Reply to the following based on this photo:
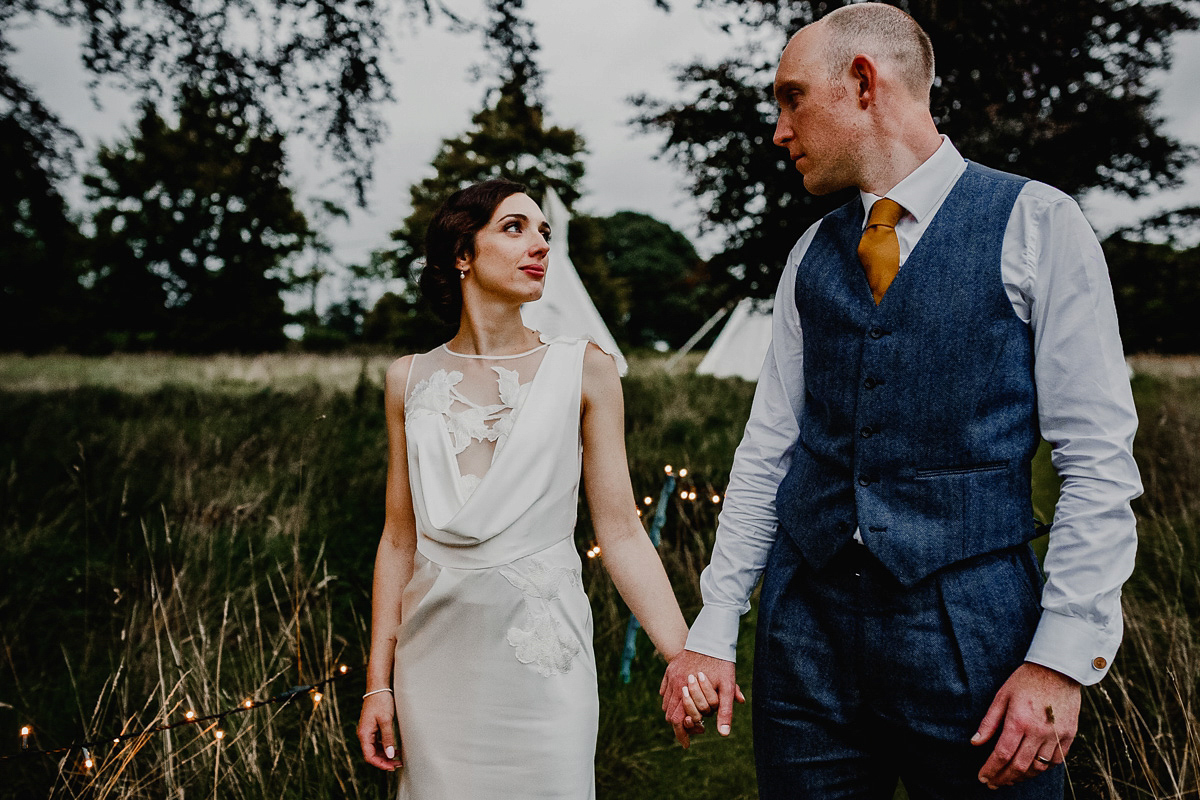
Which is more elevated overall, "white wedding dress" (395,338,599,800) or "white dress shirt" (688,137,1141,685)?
"white dress shirt" (688,137,1141,685)

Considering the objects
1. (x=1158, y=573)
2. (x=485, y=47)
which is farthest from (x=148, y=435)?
(x=1158, y=573)

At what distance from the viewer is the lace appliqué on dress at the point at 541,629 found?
1797mm

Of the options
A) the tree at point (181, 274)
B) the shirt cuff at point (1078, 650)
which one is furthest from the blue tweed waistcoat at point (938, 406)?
the tree at point (181, 274)

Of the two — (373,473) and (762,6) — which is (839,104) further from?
(373,473)

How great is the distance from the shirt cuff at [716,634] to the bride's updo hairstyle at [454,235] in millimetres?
1184

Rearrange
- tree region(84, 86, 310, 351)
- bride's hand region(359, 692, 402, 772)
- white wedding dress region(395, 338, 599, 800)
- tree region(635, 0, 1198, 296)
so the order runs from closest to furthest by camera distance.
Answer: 1. white wedding dress region(395, 338, 599, 800)
2. bride's hand region(359, 692, 402, 772)
3. tree region(635, 0, 1198, 296)
4. tree region(84, 86, 310, 351)

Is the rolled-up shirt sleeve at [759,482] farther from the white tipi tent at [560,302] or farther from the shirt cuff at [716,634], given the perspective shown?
the white tipi tent at [560,302]

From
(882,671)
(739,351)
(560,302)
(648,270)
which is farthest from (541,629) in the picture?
(648,270)

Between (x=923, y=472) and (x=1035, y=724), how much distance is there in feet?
1.42

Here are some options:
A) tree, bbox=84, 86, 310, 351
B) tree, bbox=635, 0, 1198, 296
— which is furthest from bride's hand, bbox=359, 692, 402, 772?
tree, bbox=84, 86, 310, 351

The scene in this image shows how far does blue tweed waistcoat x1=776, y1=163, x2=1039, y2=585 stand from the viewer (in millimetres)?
1302

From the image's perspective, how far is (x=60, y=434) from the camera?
6.64 metres

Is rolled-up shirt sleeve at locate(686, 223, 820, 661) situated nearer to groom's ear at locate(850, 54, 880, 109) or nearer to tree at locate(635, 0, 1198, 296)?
groom's ear at locate(850, 54, 880, 109)

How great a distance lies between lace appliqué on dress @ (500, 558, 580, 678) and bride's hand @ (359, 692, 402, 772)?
0.40 metres
